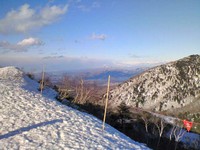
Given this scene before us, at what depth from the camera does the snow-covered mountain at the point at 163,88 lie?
17012 centimetres

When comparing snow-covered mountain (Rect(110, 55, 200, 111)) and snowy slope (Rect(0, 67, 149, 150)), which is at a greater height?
snowy slope (Rect(0, 67, 149, 150))

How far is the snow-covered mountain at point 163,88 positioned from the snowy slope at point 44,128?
14364 cm

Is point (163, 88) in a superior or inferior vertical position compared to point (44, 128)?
inferior

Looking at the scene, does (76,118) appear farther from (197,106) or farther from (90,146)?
(197,106)

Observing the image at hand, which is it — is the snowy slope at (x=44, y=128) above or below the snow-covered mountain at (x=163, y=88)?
above

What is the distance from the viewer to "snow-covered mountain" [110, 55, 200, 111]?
170 m

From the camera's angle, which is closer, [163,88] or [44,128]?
[44,128]

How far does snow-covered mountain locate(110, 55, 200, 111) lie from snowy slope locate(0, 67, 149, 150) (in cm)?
14364

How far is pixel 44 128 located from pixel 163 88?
164927 millimetres

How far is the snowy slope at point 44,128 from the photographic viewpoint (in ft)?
47.4

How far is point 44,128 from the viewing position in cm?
1645

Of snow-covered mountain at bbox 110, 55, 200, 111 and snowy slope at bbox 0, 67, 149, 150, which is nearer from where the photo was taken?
snowy slope at bbox 0, 67, 149, 150

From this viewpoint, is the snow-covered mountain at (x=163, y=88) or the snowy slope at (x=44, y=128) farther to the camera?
the snow-covered mountain at (x=163, y=88)

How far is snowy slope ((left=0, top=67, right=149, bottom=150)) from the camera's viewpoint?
14.4m
